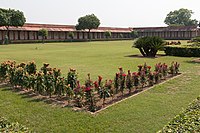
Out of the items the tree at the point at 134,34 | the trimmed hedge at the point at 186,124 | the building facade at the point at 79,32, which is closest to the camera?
the trimmed hedge at the point at 186,124

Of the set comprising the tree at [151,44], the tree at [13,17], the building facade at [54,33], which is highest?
the tree at [13,17]

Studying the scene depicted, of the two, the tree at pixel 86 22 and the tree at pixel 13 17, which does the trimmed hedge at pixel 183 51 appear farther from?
the tree at pixel 86 22

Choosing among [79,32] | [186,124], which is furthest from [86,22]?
[186,124]

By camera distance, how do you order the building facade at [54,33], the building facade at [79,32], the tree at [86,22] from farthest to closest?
the tree at [86,22]
the building facade at [79,32]
the building facade at [54,33]

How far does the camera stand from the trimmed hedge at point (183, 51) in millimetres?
19266

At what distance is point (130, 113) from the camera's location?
582cm

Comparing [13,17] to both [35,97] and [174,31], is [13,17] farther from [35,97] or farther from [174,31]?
[174,31]

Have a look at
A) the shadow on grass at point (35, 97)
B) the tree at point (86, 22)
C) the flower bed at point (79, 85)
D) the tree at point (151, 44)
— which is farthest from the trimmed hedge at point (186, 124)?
the tree at point (86, 22)

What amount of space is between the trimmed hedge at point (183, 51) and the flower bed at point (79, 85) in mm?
11487

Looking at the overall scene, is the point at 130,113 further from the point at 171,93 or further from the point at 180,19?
the point at 180,19

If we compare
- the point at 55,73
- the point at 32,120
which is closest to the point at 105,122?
the point at 32,120

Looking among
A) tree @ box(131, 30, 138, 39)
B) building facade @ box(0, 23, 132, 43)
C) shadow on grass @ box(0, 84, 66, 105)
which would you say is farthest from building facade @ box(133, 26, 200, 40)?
shadow on grass @ box(0, 84, 66, 105)

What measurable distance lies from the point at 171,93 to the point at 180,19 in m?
91.0

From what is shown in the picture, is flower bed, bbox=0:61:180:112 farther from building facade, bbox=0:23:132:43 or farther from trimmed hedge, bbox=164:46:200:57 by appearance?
building facade, bbox=0:23:132:43
